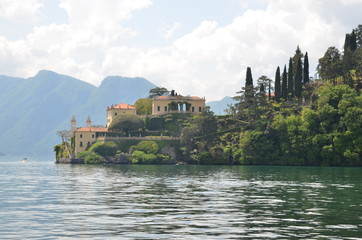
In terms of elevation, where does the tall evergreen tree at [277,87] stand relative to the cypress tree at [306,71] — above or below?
below

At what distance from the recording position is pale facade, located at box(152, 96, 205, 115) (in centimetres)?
16600

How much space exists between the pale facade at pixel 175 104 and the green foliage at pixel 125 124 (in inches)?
536

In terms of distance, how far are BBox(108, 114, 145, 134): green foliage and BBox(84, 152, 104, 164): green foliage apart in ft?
39.3

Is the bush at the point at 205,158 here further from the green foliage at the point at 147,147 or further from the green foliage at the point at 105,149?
the green foliage at the point at 105,149

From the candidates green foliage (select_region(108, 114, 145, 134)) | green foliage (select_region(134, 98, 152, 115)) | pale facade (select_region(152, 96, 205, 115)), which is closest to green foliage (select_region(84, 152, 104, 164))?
green foliage (select_region(108, 114, 145, 134))

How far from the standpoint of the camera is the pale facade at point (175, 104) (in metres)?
166

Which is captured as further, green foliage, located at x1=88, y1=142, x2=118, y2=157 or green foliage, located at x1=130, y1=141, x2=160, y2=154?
green foliage, located at x1=88, y1=142, x2=118, y2=157

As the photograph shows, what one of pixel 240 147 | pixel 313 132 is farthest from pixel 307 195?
pixel 240 147

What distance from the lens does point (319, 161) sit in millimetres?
114375

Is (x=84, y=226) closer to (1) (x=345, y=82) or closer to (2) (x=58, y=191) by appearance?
(2) (x=58, y=191)

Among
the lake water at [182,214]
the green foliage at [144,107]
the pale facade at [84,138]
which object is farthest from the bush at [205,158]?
the lake water at [182,214]

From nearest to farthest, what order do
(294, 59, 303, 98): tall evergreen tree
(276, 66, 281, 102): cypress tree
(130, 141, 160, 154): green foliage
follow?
(294, 59, 303, 98): tall evergreen tree → (276, 66, 281, 102): cypress tree → (130, 141, 160, 154): green foliage

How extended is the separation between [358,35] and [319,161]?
2478 inches

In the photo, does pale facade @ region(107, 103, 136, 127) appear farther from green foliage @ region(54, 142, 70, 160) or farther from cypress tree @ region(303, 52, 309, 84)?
cypress tree @ region(303, 52, 309, 84)
